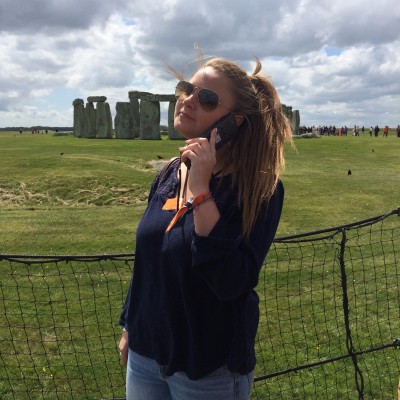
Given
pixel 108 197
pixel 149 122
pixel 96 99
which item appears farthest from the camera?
pixel 96 99

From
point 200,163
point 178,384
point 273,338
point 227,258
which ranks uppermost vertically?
point 200,163

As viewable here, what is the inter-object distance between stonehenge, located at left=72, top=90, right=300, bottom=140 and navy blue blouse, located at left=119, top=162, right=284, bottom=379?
34538 mm

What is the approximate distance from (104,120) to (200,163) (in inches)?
1565

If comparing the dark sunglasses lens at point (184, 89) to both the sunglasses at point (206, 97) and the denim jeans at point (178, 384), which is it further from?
the denim jeans at point (178, 384)

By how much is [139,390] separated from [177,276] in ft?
2.08

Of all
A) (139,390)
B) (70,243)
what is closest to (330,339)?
(139,390)

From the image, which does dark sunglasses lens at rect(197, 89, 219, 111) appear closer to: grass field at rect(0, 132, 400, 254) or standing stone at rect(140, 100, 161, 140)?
grass field at rect(0, 132, 400, 254)

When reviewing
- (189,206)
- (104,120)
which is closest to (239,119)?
(189,206)

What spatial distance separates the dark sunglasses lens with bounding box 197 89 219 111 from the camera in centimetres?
222

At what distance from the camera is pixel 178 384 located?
7.30 feet

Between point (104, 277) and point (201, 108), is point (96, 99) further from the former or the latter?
point (201, 108)

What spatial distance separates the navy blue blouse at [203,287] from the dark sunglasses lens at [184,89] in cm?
42

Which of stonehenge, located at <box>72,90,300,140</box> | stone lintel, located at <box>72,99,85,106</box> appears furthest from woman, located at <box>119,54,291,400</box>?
stone lintel, located at <box>72,99,85,106</box>

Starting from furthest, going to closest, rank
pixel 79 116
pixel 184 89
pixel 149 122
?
pixel 79 116 → pixel 149 122 → pixel 184 89
